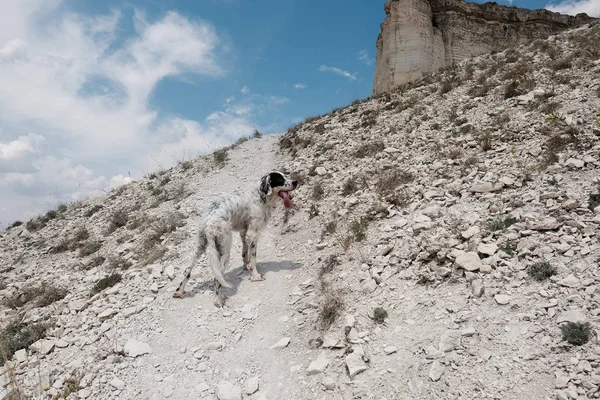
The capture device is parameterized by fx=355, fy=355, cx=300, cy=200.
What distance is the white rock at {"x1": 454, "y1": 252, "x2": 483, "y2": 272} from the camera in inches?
196

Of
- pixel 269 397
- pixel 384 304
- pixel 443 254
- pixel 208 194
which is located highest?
pixel 208 194

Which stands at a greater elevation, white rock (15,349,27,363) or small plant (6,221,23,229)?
small plant (6,221,23,229)

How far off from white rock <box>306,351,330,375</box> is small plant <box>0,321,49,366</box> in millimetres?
4978

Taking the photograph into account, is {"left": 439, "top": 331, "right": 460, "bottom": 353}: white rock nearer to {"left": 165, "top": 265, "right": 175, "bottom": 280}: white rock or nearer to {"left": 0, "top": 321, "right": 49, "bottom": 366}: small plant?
{"left": 165, "top": 265, "right": 175, "bottom": 280}: white rock

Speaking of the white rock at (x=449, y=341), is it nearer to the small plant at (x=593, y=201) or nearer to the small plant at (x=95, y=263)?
the small plant at (x=593, y=201)

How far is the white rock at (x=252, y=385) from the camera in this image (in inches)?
184

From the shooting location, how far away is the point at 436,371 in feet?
12.7

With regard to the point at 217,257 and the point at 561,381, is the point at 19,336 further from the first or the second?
the point at 561,381

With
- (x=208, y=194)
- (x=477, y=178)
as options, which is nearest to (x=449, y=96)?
(x=477, y=178)

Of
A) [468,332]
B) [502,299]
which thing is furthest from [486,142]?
[468,332]

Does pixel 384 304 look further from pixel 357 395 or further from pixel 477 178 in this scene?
pixel 477 178

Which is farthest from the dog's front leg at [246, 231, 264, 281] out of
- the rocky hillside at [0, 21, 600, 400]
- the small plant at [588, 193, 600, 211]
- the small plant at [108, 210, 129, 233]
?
the small plant at [108, 210, 129, 233]

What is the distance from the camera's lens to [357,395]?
4090 millimetres

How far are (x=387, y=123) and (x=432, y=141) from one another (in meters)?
3.94
